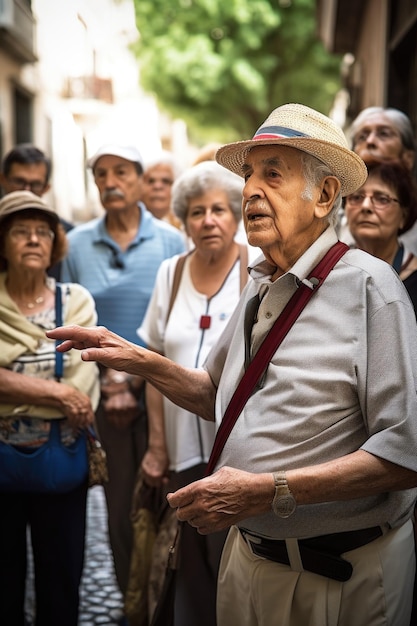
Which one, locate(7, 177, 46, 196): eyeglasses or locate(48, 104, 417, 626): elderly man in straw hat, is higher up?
locate(7, 177, 46, 196): eyeglasses

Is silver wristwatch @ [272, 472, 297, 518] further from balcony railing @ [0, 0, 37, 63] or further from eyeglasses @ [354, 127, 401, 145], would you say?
balcony railing @ [0, 0, 37, 63]

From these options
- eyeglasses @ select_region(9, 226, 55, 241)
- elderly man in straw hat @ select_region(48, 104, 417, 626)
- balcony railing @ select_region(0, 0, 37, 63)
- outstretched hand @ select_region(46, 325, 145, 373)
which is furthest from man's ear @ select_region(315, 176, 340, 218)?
balcony railing @ select_region(0, 0, 37, 63)

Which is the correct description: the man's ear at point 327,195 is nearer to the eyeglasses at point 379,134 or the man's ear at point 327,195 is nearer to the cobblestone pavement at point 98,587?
the eyeglasses at point 379,134

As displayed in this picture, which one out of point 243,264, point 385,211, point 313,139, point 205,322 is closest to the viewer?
point 313,139

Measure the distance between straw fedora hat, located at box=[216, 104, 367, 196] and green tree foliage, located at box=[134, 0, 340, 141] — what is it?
1362 cm

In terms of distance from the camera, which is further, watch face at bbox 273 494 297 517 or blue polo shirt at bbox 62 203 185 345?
blue polo shirt at bbox 62 203 185 345

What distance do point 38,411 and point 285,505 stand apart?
63.4 inches

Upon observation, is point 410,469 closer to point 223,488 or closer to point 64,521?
point 223,488

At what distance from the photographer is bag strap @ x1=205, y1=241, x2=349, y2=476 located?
7.00ft

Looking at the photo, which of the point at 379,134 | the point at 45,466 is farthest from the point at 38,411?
the point at 379,134

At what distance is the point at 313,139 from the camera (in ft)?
6.82

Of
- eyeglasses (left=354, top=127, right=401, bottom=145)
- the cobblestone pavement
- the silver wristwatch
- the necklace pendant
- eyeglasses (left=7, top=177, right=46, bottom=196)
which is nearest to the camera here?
the silver wristwatch

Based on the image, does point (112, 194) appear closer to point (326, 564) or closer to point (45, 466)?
point (45, 466)

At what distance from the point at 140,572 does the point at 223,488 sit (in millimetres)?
1984
